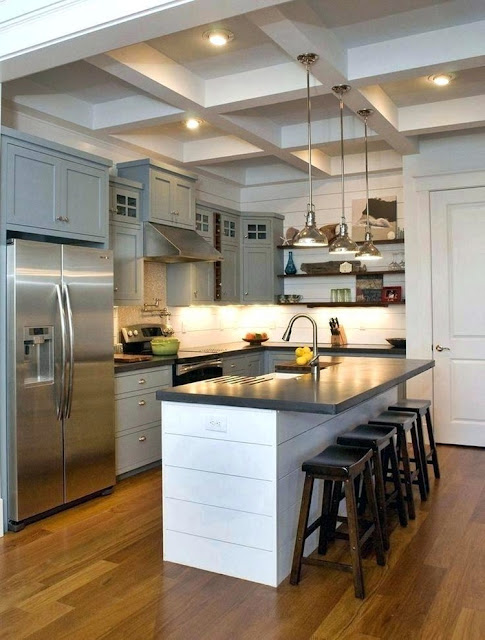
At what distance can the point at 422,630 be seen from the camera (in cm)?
246

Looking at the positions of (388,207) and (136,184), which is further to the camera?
(388,207)

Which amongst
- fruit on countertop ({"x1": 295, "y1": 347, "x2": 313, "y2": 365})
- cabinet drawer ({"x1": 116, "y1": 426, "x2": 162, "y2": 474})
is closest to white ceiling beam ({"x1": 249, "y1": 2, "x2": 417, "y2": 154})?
fruit on countertop ({"x1": 295, "y1": 347, "x2": 313, "y2": 365})

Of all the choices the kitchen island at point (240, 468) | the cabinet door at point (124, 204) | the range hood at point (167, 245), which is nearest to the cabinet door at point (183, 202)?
the range hood at point (167, 245)

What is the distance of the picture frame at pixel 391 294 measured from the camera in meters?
6.21

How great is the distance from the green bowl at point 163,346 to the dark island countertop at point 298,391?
172 centimetres

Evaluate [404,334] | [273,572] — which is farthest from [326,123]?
[273,572]

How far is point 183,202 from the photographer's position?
18.5 ft

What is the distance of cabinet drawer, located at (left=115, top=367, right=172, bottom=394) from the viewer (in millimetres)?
4523

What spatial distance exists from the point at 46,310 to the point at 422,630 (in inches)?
107

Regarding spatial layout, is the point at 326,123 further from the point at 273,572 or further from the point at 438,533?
the point at 273,572

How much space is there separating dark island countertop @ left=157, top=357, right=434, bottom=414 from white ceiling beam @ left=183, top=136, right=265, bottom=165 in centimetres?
266

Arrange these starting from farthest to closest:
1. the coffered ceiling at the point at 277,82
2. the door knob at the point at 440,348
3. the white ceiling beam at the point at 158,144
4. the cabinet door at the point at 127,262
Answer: the door knob at the point at 440,348 < the white ceiling beam at the point at 158,144 < the cabinet door at the point at 127,262 < the coffered ceiling at the point at 277,82

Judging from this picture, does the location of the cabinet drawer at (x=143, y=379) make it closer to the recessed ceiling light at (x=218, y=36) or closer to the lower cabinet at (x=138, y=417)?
the lower cabinet at (x=138, y=417)

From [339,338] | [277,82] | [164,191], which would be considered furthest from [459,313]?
[164,191]
